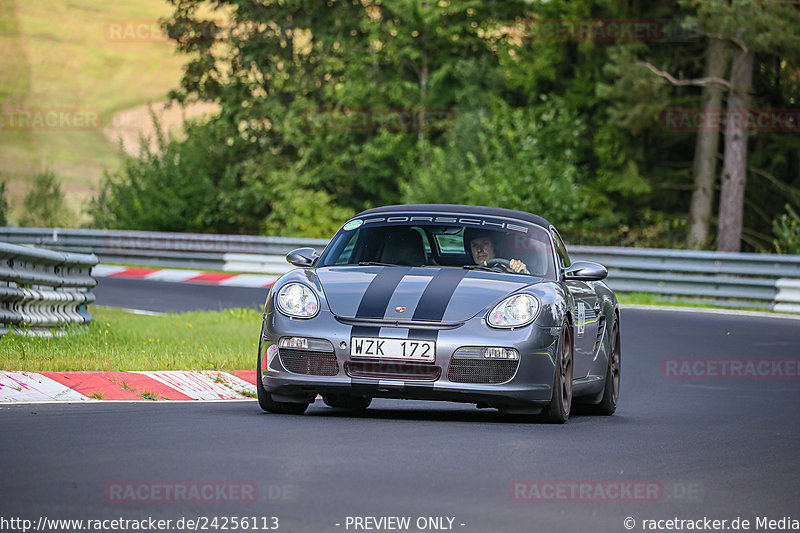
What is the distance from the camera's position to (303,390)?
30.1 ft

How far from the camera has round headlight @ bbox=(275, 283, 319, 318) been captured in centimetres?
915

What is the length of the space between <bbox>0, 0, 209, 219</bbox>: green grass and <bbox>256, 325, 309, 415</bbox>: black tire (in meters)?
97.3

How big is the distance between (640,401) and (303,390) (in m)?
3.85

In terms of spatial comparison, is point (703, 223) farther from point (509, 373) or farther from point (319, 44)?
point (509, 373)

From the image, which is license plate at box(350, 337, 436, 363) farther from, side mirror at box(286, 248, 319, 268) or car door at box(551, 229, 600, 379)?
car door at box(551, 229, 600, 379)

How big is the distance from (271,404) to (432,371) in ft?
3.92

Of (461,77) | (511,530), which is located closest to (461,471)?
(511,530)

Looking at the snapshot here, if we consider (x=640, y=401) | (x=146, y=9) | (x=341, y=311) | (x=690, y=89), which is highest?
(x=146, y=9)

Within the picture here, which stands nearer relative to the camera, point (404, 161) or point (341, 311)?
point (341, 311)

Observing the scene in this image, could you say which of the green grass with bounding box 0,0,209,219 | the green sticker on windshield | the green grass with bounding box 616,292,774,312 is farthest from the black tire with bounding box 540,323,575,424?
the green grass with bounding box 0,0,209,219

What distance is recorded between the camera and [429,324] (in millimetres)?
8891

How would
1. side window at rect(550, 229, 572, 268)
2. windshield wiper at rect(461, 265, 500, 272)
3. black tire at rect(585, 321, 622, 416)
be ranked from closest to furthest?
windshield wiper at rect(461, 265, 500, 272)
side window at rect(550, 229, 572, 268)
black tire at rect(585, 321, 622, 416)

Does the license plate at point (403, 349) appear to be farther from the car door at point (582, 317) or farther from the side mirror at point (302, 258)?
the car door at point (582, 317)

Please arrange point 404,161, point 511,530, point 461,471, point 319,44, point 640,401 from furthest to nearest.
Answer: point 319,44 < point 404,161 < point 640,401 < point 461,471 < point 511,530
